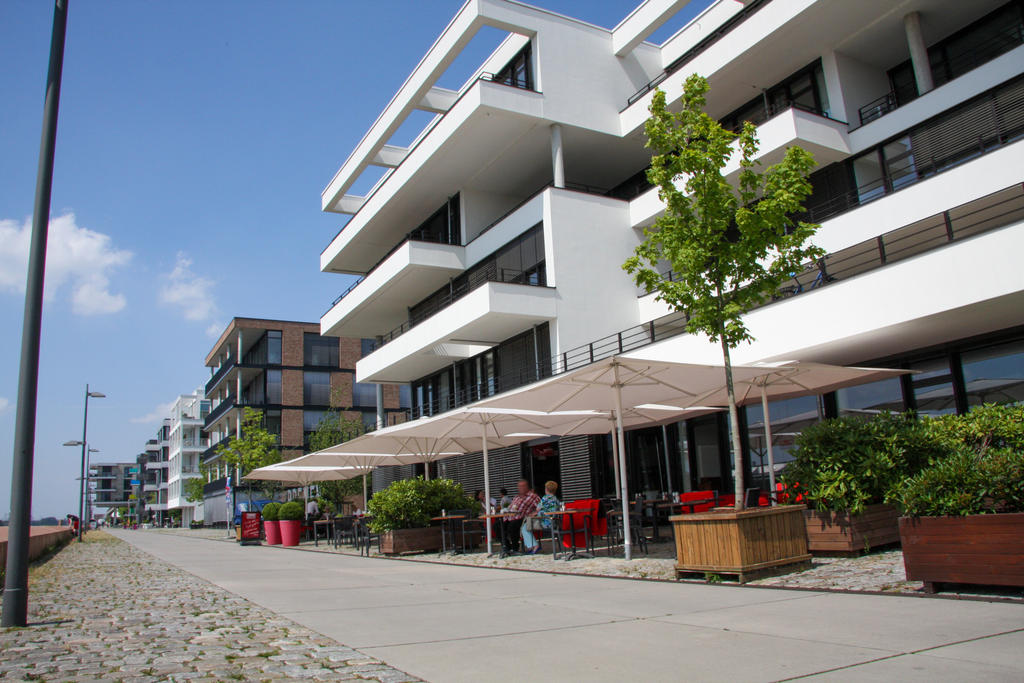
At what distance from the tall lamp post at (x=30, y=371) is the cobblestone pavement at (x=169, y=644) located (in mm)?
515

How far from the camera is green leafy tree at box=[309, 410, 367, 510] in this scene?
37562mm

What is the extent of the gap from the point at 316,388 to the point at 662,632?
58299mm

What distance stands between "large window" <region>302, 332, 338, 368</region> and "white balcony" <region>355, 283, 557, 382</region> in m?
29.5

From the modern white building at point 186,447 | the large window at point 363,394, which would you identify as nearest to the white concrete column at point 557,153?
the large window at point 363,394

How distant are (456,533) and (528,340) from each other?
9025mm

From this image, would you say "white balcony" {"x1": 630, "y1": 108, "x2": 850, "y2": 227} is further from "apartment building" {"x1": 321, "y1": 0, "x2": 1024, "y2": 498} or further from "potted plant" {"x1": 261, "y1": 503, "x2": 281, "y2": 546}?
"potted plant" {"x1": 261, "y1": 503, "x2": 281, "y2": 546}

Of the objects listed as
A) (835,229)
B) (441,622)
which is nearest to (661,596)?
(441,622)

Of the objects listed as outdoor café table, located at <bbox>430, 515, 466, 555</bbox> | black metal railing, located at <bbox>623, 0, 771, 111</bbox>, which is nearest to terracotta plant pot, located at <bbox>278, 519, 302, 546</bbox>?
outdoor café table, located at <bbox>430, 515, 466, 555</bbox>

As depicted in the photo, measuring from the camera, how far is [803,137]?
1817cm

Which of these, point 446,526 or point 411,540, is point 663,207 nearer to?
point 446,526

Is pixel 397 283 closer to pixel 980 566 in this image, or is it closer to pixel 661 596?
pixel 661 596

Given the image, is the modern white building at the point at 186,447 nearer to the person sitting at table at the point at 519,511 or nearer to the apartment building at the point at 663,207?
the apartment building at the point at 663,207

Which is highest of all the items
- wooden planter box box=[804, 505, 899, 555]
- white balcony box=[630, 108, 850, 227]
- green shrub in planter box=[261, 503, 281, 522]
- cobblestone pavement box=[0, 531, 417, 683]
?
white balcony box=[630, 108, 850, 227]

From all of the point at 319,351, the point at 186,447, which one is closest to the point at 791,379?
the point at 319,351
